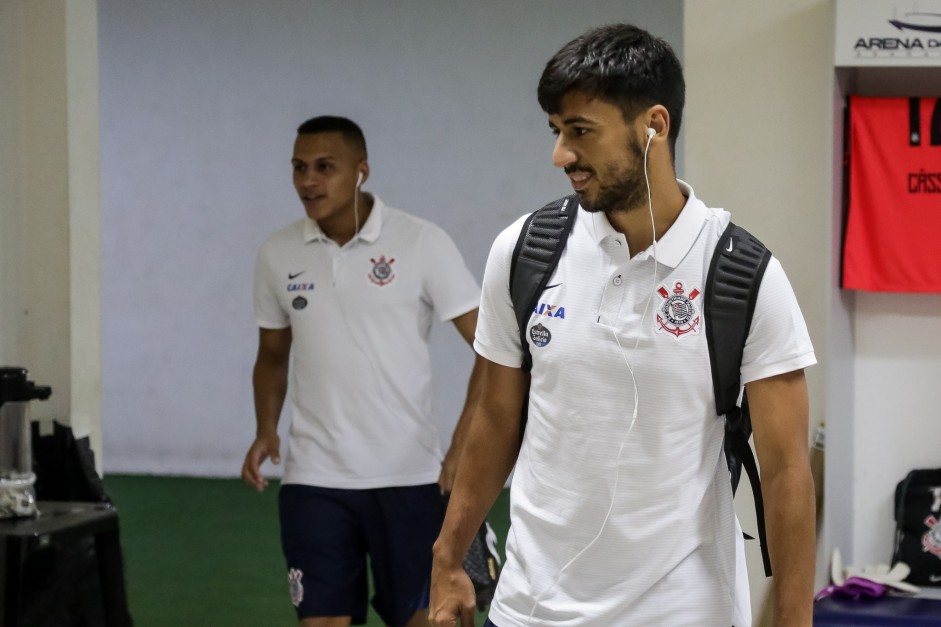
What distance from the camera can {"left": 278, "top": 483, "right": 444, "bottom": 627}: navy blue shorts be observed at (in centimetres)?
397

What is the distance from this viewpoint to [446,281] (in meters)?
4.06

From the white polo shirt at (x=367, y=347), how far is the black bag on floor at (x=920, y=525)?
5.26 feet

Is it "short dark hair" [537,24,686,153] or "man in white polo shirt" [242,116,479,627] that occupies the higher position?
"short dark hair" [537,24,686,153]

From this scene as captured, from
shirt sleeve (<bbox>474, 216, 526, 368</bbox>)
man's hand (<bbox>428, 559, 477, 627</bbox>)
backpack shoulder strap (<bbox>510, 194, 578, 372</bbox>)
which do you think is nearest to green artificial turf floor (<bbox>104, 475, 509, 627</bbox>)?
man's hand (<bbox>428, 559, 477, 627</bbox>)

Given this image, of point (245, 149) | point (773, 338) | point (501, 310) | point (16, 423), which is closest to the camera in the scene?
point (773, 338)

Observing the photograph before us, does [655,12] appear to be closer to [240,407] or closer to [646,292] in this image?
[240,407]

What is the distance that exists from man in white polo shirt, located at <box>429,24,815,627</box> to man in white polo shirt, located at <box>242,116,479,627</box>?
6.08 feet

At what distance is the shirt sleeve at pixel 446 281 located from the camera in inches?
159

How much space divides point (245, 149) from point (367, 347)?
4.37 metres

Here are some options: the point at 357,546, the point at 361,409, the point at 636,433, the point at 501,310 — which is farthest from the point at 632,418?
the point at 357,546

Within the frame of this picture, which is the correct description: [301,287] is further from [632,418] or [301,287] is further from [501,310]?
[632,418]

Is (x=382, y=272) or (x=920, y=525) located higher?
(x=382, y=272)

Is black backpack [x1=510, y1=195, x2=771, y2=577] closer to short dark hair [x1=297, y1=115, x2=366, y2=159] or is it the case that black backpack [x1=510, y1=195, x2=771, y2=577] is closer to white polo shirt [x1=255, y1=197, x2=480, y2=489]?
white polo shirt [x1=255, y1=197, x2=480, y2=489]

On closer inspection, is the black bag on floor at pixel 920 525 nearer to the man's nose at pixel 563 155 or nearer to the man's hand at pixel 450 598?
the man's hand at pixel 450 598
